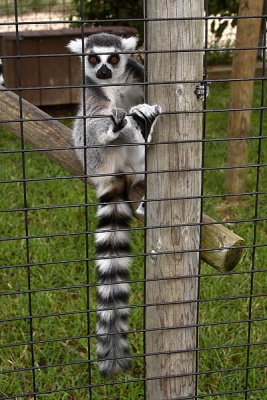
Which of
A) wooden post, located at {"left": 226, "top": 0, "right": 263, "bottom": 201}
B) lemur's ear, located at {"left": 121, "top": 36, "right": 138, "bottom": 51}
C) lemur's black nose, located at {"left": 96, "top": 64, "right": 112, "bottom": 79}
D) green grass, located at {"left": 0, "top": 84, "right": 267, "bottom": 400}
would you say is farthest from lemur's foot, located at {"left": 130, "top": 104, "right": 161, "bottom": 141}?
wooden post, located at {"left": 226, "top": 0, "right": 263, "bottom": 201}

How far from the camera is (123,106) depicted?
2.91m

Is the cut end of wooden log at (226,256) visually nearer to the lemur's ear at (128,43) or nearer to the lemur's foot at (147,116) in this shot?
the lemur's foot at (147,116)

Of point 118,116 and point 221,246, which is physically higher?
point 118,116

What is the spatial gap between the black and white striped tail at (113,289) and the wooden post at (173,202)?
0.11 metres

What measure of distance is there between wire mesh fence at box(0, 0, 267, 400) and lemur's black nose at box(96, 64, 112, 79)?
16cm

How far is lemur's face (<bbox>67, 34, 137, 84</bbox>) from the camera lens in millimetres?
2779

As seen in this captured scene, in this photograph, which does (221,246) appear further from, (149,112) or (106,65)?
(106,65)

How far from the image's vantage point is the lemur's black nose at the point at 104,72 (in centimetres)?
276

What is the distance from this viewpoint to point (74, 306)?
3.27 meters

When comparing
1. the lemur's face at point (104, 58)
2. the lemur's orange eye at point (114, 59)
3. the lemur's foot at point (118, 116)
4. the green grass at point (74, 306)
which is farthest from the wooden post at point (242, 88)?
the lemur's foot at point (118, 116)

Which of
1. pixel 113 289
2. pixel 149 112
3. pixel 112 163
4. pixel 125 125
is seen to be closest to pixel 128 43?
pixel 112 163

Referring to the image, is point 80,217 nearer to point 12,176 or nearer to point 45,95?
point 12,176

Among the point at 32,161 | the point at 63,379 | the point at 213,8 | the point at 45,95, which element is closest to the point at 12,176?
the point at 32,161

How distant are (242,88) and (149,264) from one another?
2.55 m
